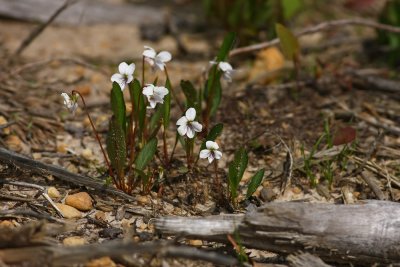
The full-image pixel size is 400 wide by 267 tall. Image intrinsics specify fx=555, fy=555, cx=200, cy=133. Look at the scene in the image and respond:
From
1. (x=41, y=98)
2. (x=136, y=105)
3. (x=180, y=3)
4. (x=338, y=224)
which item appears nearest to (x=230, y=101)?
(x=136, y=105)

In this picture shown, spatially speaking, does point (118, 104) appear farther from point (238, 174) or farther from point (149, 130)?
point (238, 174)

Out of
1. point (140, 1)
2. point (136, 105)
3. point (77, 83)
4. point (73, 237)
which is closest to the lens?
point (73, 237)

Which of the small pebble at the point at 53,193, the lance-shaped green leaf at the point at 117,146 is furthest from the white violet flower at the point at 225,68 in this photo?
the small pebble at the point at 53,193

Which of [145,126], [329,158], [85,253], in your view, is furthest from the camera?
[329,158]

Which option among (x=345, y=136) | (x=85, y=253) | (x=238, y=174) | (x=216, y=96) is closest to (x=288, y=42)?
(x=216, y=96)

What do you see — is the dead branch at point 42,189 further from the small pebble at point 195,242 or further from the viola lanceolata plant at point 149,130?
the small pebble at point 195,242

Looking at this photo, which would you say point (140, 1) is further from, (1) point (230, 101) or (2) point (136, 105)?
(2) point (136, 105)

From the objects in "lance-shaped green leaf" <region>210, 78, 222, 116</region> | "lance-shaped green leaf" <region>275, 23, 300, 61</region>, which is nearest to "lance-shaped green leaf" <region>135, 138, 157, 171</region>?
"lance-shaped green leaf" <region>210, 78, 222, 116</region>
